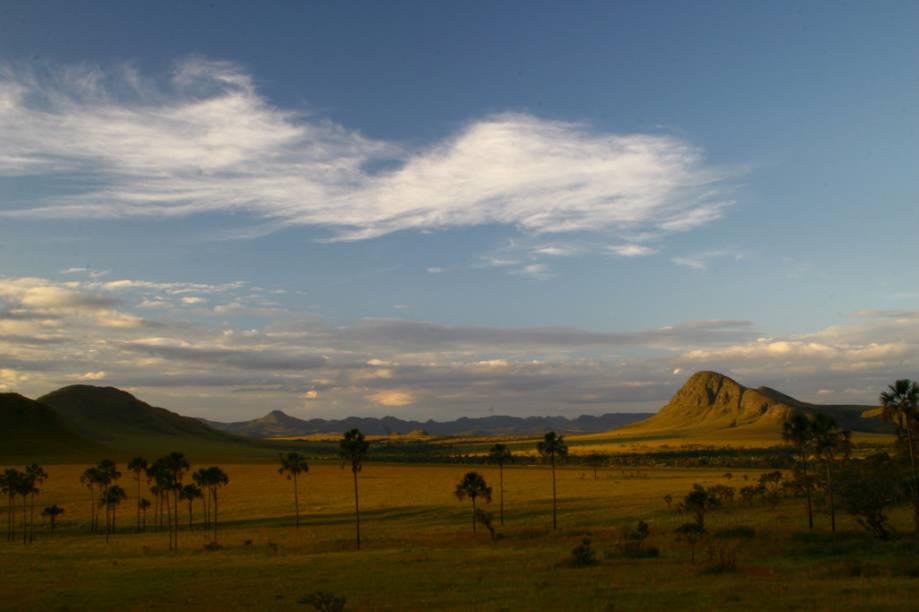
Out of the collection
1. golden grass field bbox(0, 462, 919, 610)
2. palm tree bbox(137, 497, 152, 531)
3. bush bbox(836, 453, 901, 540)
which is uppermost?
bush bbox(836, 453, 901, 540)

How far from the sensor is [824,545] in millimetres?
48906

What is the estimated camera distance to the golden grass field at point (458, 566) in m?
33.9

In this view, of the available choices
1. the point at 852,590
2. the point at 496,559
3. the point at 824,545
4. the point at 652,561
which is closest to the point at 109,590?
the point at 496,559

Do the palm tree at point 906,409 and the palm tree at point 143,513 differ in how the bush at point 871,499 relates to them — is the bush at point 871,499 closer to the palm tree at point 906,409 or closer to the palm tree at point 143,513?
the palm tree at point 906,409

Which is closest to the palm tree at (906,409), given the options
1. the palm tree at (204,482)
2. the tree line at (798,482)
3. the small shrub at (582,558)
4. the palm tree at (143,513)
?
the tree line at (798,482)

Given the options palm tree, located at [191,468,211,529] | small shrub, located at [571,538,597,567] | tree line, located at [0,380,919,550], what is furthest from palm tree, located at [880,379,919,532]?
palm tree, located at [191,468,211,529]

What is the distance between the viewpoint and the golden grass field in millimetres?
33875

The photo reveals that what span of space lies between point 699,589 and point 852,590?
6.60 metres

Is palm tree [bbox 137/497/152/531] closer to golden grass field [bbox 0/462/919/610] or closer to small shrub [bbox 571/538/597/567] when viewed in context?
golden grass field [bbox 0/462/919/610]

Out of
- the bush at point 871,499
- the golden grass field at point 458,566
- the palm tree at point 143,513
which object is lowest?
the palm tree at point 143,513

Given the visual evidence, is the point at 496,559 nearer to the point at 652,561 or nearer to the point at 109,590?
the point at 652,561

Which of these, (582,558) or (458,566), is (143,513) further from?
(582,558)

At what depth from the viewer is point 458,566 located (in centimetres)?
4666

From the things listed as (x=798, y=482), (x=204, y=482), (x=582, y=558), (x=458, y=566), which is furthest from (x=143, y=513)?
(x=798, y=482)
